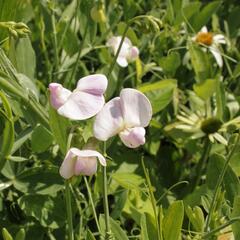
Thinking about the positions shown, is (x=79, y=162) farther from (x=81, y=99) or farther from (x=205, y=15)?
Answer: (x=205, y=15)

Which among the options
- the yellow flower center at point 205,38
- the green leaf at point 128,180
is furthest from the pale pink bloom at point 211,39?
the green leaf at point 128,180

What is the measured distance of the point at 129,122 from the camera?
2.45ft

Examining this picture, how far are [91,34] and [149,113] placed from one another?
57cm

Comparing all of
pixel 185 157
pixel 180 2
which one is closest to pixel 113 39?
pixel 180 2

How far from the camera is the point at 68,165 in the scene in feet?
2.34

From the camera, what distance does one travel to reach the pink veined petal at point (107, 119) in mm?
720

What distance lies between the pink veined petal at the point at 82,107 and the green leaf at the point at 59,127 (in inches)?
2.4

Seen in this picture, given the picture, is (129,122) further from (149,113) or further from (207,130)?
(207,130)

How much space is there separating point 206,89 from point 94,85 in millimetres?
541

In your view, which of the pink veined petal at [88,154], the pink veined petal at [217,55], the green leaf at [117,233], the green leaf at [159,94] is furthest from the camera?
the pink veined petal at [217,55]

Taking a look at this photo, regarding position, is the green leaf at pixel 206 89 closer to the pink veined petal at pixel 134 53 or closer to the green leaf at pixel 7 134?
the pink veined petal at pixel 134 53

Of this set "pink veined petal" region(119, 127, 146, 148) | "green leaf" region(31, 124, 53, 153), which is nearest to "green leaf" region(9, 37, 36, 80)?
"green leaf" region(31, 124, 53, 153)

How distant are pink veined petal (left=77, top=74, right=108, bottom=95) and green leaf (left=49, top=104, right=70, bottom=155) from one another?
54 mm

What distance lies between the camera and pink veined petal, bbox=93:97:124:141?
2.36 feet
